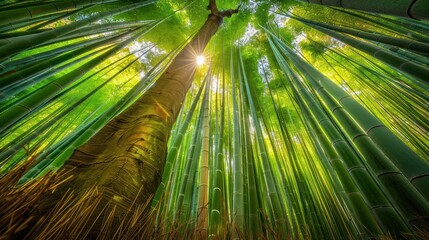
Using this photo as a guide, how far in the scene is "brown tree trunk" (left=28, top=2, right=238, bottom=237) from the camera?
835 millimetres

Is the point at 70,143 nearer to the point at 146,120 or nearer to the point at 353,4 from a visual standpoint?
the point at 146,120

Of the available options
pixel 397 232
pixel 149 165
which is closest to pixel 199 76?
pixel 149 165

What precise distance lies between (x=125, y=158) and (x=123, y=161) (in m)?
0.02

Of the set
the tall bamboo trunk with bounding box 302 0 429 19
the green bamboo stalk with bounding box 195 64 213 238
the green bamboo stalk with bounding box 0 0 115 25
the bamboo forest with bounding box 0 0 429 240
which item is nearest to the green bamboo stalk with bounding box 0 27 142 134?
the bamboo forest with bounding box 0 0 429 240

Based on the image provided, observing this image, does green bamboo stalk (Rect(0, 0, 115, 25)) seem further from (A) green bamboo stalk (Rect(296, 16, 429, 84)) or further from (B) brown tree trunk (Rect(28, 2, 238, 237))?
(A) green bamboo stalk (Rect(296, 16, 429, 84))

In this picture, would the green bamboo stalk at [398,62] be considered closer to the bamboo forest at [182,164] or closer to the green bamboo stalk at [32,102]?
the bamboo forest at [182,164]

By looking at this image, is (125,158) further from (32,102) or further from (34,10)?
(34,10)

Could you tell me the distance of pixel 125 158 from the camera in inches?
42.0

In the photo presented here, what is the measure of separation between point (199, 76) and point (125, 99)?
2.45 metres

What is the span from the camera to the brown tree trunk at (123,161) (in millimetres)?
835

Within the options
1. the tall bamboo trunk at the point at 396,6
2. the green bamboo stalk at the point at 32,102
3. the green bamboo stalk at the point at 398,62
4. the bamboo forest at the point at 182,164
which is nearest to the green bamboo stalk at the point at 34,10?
the bamboo forest at the point at 182,164

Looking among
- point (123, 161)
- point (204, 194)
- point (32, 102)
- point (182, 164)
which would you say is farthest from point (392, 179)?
point (182, 164)

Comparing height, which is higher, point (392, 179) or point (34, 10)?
point (34, 10)

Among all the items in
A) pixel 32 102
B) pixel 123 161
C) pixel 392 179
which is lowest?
pixel 392 179
